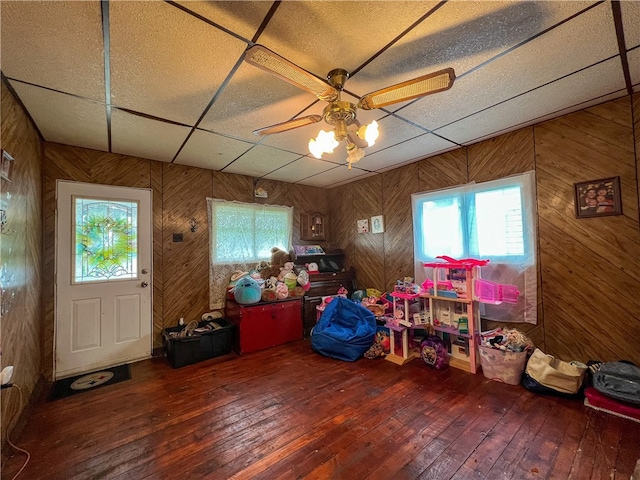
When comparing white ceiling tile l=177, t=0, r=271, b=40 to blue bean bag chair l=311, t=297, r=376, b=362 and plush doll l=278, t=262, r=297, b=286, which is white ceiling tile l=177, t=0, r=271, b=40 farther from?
plush doll l=278, t=262, r=297, b=286

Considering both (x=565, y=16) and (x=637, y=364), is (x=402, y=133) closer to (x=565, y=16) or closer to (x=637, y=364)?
(x=565, y=16)

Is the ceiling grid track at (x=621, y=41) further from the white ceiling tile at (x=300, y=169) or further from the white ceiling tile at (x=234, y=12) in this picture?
the white ceiling tile at (x=300, y=169)

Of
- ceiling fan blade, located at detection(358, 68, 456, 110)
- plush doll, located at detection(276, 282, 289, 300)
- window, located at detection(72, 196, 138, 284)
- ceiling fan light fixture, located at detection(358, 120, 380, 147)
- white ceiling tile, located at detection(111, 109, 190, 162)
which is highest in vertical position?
white ceiling tile, located at detection(111, 109, 190, 162)

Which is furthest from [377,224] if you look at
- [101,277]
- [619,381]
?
[101,277]

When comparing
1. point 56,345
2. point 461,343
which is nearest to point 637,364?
point 461,343

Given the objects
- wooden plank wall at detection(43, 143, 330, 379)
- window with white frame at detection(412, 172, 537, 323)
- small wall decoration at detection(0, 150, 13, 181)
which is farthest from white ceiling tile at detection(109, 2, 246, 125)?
window with white frame at detection(412, 172, 537, 323)

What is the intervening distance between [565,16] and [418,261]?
274 cm

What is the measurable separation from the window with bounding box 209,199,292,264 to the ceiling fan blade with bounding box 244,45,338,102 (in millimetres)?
2886

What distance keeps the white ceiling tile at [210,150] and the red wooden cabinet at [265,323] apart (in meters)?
1.97

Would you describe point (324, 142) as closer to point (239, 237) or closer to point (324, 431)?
point (324, 431)

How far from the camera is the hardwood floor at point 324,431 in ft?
5.21

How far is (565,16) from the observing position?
1430mm

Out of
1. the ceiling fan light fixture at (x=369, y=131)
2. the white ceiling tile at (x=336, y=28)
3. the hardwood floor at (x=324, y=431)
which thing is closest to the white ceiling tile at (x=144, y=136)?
the white ceiling tile at (x=336, y=28)

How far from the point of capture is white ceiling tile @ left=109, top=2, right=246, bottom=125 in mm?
1367
